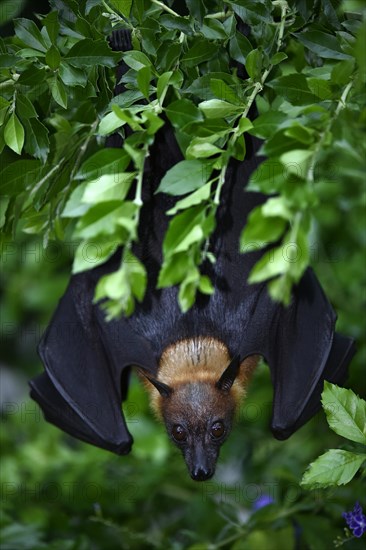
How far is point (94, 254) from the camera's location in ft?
6.76

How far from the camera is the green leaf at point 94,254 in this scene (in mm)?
2021

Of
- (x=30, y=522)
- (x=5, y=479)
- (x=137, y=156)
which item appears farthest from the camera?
(x=5, y=479)

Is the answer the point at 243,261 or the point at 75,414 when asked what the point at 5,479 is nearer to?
the point at 75,414

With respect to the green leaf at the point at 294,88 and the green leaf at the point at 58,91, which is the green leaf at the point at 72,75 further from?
the green leaf at the point at 294,88

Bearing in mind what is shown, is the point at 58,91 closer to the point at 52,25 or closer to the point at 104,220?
the point at 52,25

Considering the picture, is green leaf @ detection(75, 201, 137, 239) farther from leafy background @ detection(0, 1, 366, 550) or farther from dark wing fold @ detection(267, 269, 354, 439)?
dark wing fold @ detection(267, 269, 354, 439)

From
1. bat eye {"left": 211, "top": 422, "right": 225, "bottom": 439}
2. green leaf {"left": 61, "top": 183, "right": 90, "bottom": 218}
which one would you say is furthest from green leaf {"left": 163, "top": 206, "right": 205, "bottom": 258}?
bat eye {"left": 211, "top": 422, "right": 225, "bottom": 439}

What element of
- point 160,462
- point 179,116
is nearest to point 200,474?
point 179,116

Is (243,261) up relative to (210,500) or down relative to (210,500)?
up

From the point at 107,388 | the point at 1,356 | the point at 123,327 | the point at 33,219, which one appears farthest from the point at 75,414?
the point at 1,356

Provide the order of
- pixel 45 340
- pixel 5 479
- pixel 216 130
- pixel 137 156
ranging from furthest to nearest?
1. pixel 5 479
2. pixel 45 340
3. pixel 216 130
4. pixel 137 156

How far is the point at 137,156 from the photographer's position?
86.5 inches

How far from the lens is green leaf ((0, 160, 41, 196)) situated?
2.99 m

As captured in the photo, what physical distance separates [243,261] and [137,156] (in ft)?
3.54
